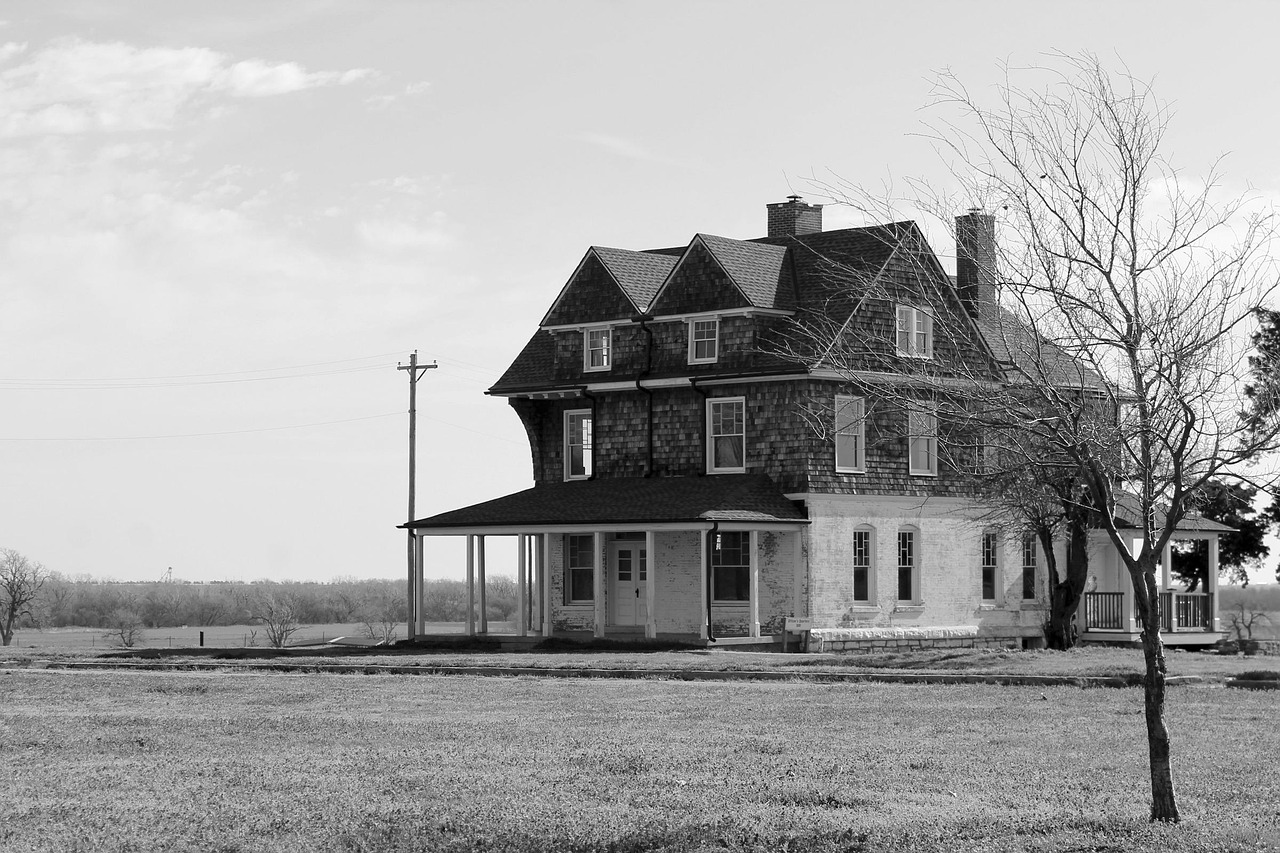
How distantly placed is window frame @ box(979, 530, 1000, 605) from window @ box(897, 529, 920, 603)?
87.6 inches

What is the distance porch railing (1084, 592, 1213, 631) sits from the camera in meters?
44.8

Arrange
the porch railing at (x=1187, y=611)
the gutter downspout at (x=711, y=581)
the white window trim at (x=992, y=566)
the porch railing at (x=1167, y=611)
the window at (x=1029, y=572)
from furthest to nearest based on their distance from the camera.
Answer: the porch railing at (x=1187, y=611), the window at (x=1029, y=572), the porch railing at (x=1167, y=611), the white window trim at (x=992, y=566), the gutter downspout at (x=711, y=581)

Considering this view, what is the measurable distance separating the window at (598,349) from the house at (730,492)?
0.06 meters

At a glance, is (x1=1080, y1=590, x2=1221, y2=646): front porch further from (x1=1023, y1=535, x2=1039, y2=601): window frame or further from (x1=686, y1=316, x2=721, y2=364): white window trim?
(x1=686, y1=316, x2=721, y2=364): white window trim

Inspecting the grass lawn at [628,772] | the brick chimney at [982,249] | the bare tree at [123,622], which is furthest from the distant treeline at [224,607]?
the brick chimney at [982,249]

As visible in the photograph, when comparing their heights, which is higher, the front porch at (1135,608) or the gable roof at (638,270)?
the gable roof at (638,270)

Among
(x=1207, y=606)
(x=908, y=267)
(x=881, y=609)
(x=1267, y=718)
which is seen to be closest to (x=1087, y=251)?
(x=908, y=267)

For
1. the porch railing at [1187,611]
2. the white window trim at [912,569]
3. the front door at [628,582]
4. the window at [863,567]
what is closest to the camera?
the window at [863,567]

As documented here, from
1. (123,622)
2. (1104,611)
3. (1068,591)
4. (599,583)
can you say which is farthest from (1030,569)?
(123,622)

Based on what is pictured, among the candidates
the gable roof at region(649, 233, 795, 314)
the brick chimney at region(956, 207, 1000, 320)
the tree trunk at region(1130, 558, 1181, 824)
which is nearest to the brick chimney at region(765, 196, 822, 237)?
the gable roof at region(649, 233, 795, 314)

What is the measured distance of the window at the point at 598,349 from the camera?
145 ft

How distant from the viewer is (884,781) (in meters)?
15.1

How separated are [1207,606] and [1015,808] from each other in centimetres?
3578

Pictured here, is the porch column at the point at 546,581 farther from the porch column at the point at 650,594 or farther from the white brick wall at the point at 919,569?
the white brick wall at the point at 919,569
